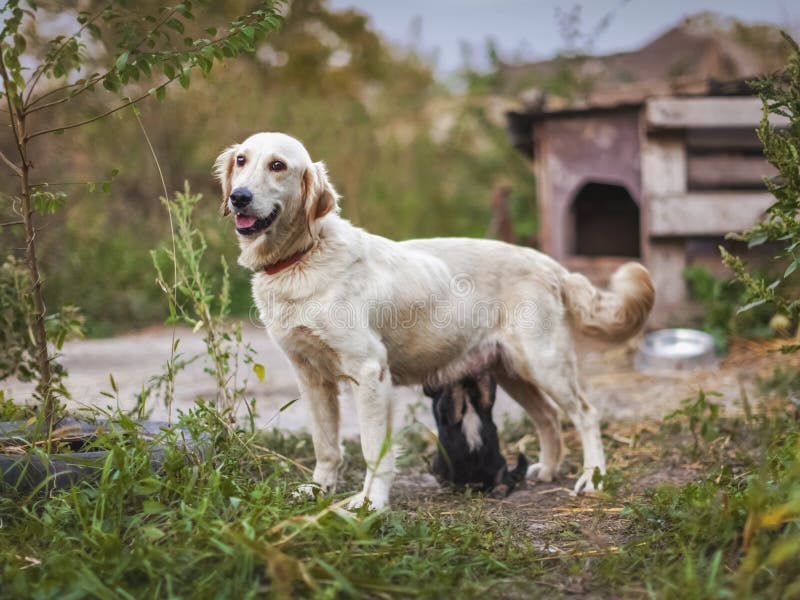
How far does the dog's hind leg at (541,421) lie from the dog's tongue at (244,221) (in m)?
1.63

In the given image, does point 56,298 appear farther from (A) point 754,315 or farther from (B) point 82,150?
(A) point 754,315

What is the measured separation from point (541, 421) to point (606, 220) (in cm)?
541

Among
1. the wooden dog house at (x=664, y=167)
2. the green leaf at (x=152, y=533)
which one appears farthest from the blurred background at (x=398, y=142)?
the green leaf at (x=152, y=533)

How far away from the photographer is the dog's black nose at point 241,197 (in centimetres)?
284

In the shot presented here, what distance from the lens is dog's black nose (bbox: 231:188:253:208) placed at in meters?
2.84

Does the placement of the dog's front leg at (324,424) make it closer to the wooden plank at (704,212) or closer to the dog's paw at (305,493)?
the dog's paw at (305,493)

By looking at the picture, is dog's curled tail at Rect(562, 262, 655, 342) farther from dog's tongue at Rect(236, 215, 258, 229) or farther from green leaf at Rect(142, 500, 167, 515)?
green leaf at Rect(142, 500, 167, 515)

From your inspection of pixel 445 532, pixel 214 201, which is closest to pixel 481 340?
pixel 445 532

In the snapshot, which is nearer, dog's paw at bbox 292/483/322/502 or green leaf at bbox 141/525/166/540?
green leaf at bbox 141/525/166/540

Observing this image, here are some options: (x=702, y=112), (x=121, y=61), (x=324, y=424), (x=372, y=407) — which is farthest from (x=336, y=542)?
(x=702, y=112)

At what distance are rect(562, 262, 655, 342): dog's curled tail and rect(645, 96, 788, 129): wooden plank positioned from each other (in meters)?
3.08

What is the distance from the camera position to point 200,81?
10016 mm

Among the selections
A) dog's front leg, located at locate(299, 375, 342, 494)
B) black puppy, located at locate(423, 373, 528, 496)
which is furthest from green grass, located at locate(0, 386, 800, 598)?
black puppy, located at locate(423, 373, 528, 496)

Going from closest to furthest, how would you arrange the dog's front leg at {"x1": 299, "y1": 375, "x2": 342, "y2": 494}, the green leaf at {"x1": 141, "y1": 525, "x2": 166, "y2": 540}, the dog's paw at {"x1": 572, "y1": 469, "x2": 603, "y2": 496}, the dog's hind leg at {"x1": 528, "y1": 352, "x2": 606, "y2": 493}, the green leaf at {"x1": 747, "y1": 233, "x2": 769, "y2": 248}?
the green leaf at {"x1": 141, "y1": 525, "x2": 166, "y2": 540}
the green leaf at {"x1": 747, "y1": 233, "x2": 769, "y2": 248}
the dog's front leg at {"x1": 299, "y1": 375, "x2": 342, "y2": 494}
the dog's paw at {"x1": 572, "y1": 469, "x2": 603, "y2": 496}
the dog's hind leg at {"x1": 528, "y1": 352, "x2": 606, "y2": 493}
